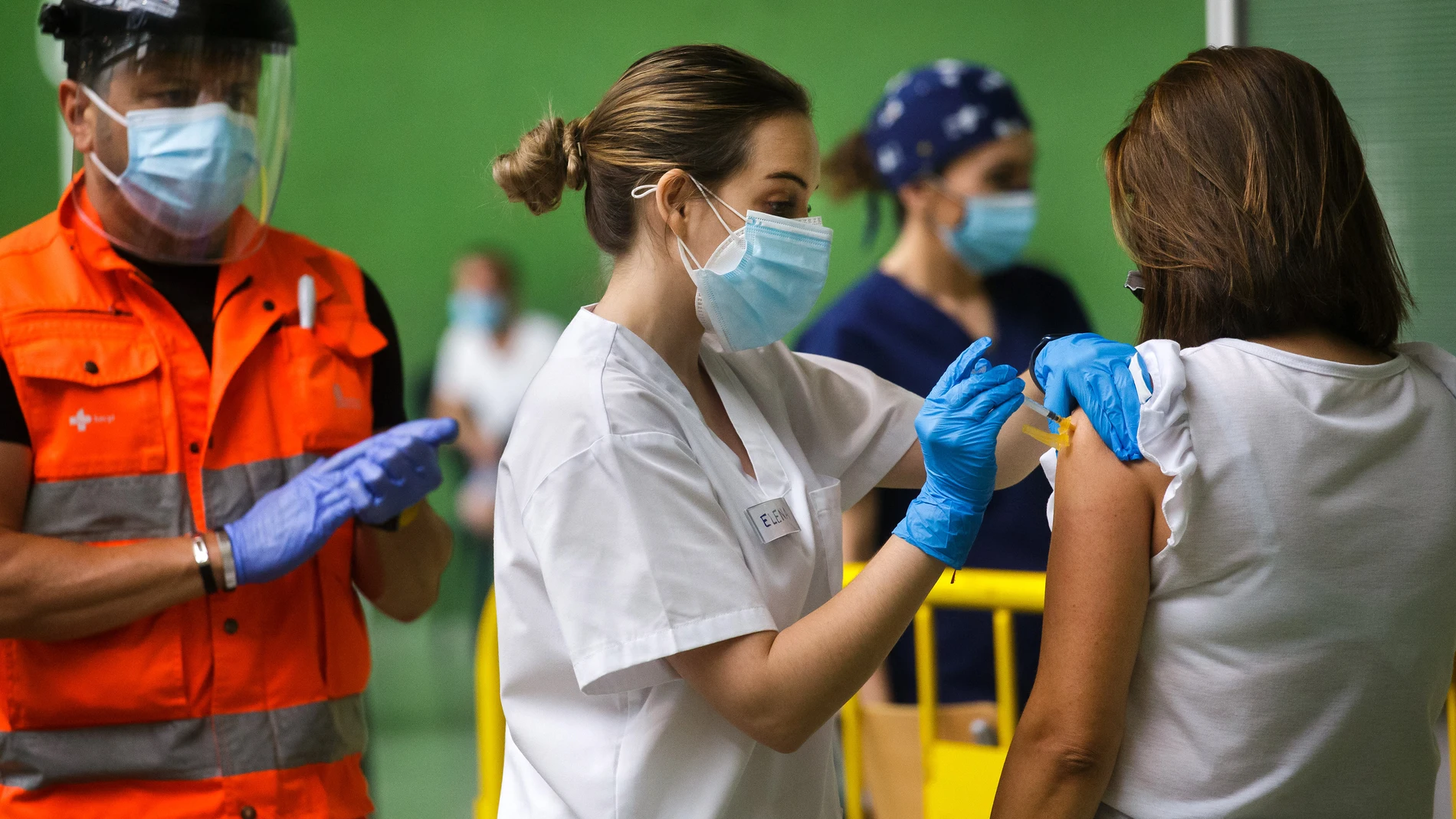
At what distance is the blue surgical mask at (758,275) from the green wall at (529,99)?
2.26 metres

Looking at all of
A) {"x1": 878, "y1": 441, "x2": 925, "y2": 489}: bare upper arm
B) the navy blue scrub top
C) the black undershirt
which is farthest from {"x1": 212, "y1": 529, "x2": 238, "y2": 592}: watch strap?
the navy blue scrub top

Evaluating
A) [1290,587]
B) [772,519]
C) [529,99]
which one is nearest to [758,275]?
[772,519]

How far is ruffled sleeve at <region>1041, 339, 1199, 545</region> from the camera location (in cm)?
104

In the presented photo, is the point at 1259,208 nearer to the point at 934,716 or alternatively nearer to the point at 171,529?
the point at 934,716

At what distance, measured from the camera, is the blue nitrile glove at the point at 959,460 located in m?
1.15

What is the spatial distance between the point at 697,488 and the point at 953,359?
1.41 m

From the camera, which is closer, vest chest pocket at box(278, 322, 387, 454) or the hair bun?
the hair bun

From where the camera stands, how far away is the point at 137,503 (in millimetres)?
1622

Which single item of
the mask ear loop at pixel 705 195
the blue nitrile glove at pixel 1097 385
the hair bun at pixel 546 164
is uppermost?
the hair bun at pixel 546 164

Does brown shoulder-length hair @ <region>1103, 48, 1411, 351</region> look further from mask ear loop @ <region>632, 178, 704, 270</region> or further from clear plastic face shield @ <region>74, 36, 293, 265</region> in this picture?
clear plastic face shield @ <region>74, 36, 293, 265</region>

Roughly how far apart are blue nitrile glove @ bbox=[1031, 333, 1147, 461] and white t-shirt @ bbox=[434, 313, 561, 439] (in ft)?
10.7

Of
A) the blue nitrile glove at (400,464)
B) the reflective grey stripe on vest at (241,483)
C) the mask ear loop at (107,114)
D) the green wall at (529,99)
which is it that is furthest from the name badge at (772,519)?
the green wall at (529,99)

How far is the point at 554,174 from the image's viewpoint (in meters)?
1.47

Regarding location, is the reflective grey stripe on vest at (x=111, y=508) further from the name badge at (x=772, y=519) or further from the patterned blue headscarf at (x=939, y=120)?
the patterned blue headscarf at (x=939, y=120)
